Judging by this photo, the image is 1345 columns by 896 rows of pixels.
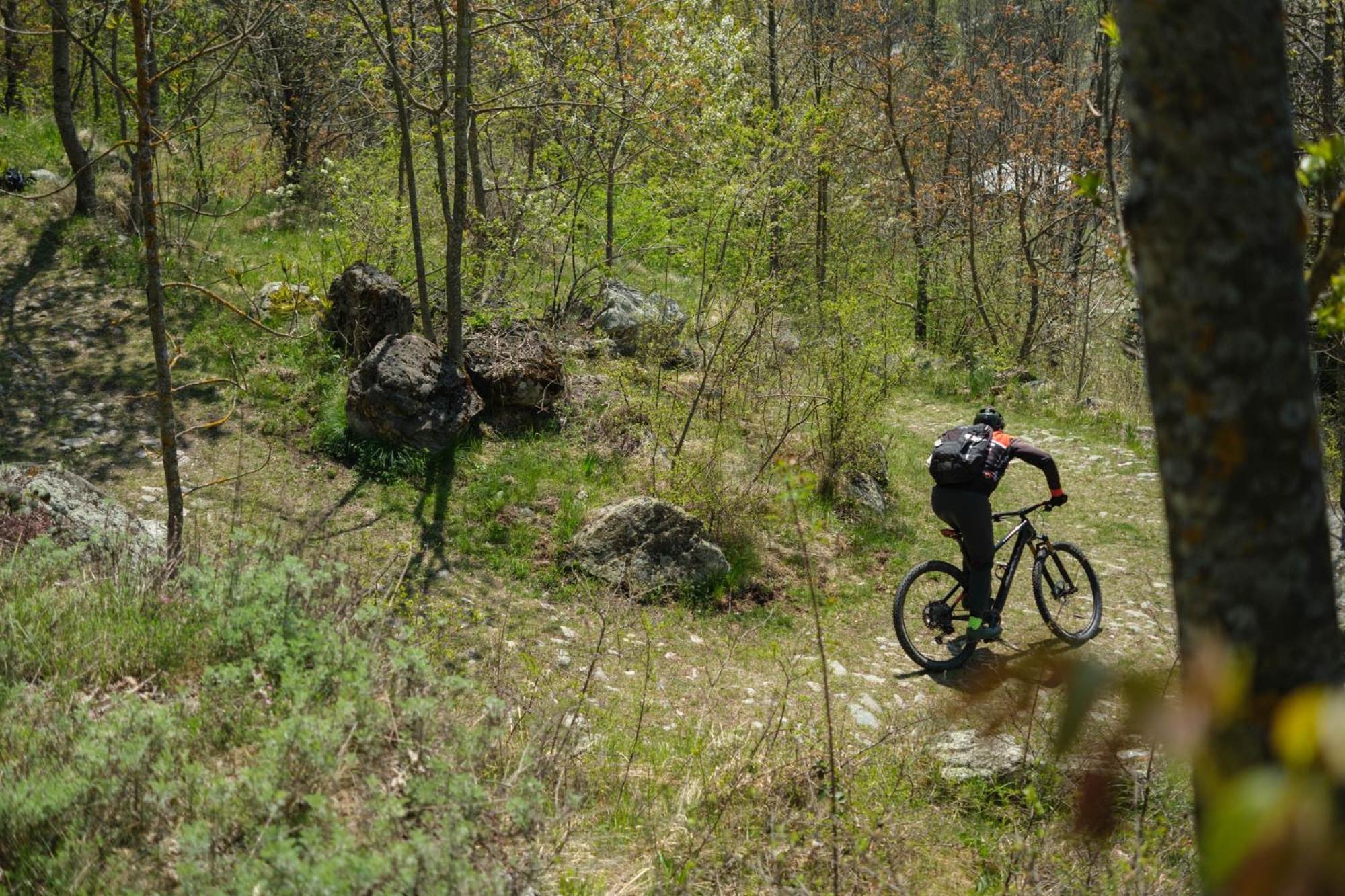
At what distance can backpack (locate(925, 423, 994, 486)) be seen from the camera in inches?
245

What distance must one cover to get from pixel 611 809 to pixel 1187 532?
2.98 metres

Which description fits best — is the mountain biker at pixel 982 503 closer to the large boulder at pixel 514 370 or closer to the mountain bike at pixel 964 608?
the mountain bike at pixel 964 608

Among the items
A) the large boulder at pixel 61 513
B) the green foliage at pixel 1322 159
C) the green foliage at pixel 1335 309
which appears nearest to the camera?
the green foliage at pixel 1322 159

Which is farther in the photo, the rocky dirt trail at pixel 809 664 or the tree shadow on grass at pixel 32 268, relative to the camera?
the tree shadow on grass at pixel 32 268

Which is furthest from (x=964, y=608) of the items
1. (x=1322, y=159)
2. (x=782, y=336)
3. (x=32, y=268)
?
(x=32, y=268)

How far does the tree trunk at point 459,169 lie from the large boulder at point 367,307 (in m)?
0.65

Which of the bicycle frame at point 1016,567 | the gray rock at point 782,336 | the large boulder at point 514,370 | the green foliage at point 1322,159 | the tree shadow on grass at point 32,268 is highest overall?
the tree shadow on grass at point 32,268

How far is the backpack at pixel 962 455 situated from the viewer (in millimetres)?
6211

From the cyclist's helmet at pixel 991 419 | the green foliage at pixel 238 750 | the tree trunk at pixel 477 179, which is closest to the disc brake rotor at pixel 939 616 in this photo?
the cyclist's helmet at pixel 991 419

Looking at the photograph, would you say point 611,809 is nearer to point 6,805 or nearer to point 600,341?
point 6,805

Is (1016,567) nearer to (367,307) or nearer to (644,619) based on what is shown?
(644,619)

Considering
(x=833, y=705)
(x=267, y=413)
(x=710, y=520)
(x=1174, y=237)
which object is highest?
(x=1174, y=237)

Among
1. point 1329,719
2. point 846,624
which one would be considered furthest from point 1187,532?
point 846,624

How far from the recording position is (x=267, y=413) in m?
8.29
